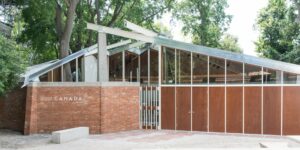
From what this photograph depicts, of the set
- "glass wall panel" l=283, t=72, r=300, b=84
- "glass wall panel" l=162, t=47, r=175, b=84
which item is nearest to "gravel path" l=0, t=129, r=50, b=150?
Result: "glass wall panel" l=162, t=47, r=175, b=84

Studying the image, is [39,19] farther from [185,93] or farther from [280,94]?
[280,94]

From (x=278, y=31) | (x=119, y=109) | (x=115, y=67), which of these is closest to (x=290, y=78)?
(x=119, y=109)

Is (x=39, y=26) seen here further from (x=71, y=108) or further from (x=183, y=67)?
(x=183, y=67)

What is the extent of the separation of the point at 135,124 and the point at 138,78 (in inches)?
96.6

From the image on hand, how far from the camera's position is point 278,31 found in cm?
2992

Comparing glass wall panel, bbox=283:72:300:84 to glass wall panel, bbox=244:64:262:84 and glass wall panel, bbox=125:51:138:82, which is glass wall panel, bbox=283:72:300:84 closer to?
glass wall panel, bbox=244:64:262:84

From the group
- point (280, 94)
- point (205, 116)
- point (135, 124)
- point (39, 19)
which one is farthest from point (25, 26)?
point (280, 94)

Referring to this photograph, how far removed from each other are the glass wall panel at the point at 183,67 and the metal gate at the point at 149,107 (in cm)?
128

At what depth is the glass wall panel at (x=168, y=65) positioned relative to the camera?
19.1 meters

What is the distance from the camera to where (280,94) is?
54.9 feet

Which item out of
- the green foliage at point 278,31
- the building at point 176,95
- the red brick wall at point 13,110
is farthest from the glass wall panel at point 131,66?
the green foliage at point 278,31

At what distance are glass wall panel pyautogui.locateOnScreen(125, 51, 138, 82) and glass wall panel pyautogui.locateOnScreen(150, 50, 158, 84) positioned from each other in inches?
36.9

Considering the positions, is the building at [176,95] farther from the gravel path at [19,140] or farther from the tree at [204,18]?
the tree at [204,18]

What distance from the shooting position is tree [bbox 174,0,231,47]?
93.1ft
